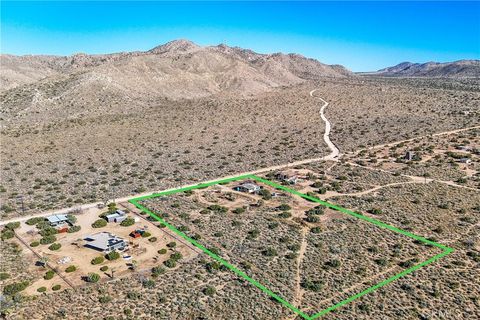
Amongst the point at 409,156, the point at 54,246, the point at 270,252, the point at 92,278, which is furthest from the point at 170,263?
the point at 409,156

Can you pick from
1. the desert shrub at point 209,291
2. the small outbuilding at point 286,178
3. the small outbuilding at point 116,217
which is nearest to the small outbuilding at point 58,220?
the small outbuilding at point 116,217

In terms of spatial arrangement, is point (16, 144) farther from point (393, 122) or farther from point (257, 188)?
point (393, 122)

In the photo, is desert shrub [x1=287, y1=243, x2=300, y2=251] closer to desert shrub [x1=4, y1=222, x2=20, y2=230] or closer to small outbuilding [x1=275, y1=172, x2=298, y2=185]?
small outbuilding [x1=275, y1=172, x2=298, y2=185]

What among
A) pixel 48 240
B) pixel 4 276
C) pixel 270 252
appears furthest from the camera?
pixel 48 240

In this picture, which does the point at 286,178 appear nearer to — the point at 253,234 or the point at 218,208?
the point at 218,208

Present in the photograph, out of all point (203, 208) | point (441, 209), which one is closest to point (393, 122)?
point (441, 209)
